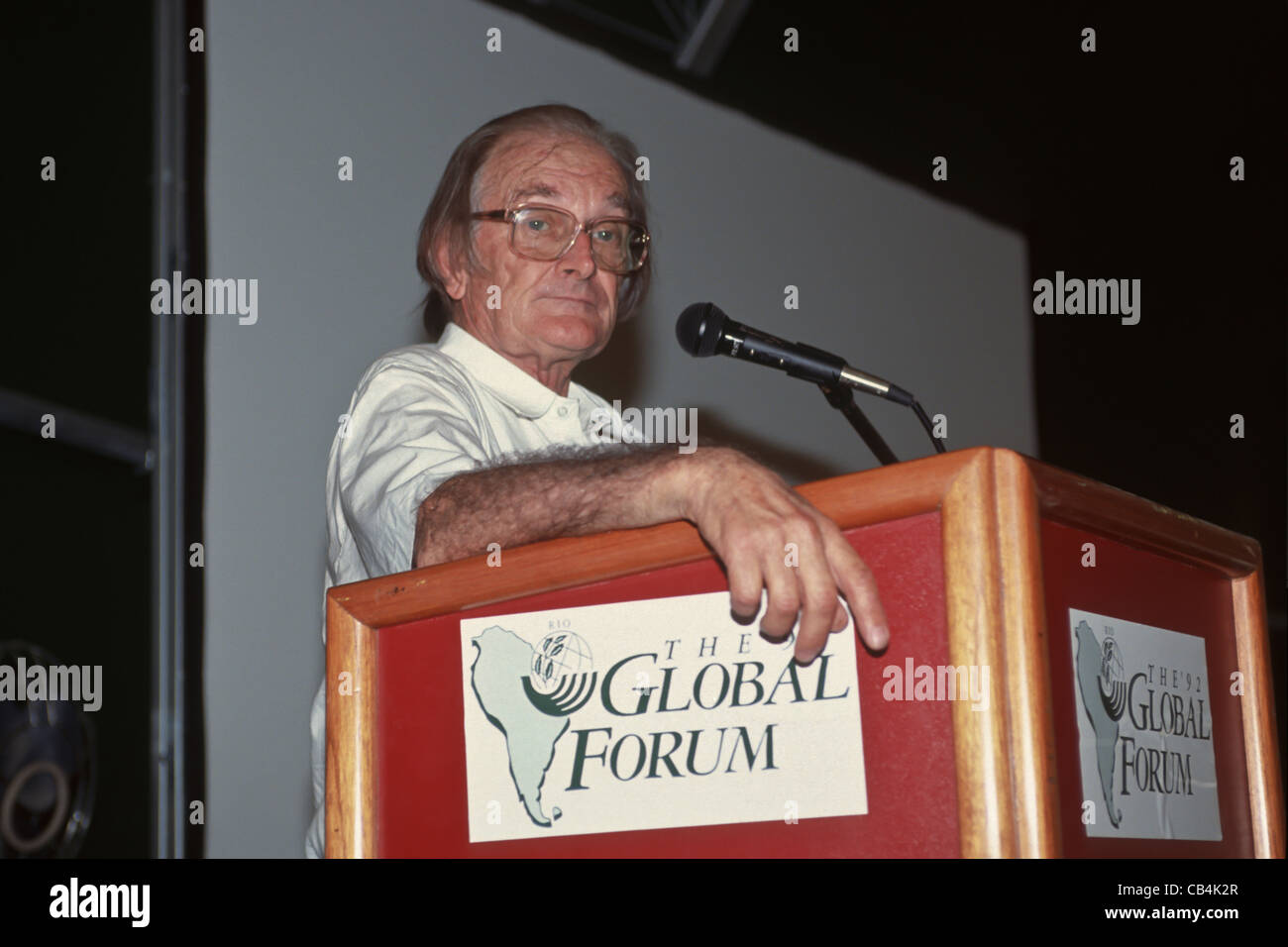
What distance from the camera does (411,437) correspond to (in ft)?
4.47

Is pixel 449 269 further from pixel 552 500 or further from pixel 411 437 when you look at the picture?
pixel 552 500

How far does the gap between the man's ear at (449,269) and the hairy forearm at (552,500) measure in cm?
83

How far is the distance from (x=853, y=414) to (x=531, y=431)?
0.55 meters

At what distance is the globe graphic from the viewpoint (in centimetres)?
101

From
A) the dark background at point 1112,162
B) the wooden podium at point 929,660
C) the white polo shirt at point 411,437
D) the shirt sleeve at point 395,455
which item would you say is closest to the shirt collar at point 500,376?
the white polo shirt at point 411,437

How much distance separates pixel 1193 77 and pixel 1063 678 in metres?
2.76

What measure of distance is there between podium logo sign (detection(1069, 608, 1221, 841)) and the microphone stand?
0.38m

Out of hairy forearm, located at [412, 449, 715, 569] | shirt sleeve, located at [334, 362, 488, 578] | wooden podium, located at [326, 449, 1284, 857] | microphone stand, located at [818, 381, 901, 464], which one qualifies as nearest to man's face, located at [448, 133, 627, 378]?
shirt sleeve, located at [334, 362, 488, 578]

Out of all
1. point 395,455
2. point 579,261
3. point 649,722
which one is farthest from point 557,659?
point 579,261

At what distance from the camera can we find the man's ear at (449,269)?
79.4 inches

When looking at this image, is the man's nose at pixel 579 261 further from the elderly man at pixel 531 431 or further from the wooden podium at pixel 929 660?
the wooden podium at pixel 929 660

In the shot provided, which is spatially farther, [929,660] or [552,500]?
[552,500]

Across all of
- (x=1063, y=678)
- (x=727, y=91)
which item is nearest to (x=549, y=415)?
(x=1063, y=678)

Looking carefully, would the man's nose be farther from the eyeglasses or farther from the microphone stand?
the microphone stand
